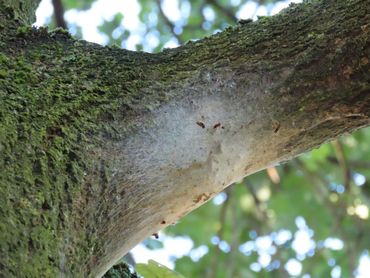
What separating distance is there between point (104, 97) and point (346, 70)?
0.32 metres

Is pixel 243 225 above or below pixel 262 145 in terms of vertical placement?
above

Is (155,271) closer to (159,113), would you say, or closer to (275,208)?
(159,113)

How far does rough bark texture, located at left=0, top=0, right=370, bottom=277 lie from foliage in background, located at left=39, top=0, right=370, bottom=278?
1.94 meters

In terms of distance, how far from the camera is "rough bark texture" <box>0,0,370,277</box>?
0.76 meters

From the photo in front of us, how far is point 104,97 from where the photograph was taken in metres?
0.86

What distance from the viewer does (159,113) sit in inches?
34.1

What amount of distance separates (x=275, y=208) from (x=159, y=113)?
2.50m

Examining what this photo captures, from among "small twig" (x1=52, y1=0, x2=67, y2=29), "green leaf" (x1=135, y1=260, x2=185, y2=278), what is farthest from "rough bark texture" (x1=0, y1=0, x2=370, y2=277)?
"small twig" (x1=52, y1=0, x2=67, y2=29)

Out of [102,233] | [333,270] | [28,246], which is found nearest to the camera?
[28,246]

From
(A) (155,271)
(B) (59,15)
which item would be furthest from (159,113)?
(B) (59,15)

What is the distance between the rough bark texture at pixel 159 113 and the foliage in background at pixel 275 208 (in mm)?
1939

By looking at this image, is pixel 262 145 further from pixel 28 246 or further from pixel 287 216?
pixel 287 216

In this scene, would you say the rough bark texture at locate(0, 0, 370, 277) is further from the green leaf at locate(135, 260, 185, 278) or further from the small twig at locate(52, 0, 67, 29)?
the small twig at locate(52, 0, 67, 29)

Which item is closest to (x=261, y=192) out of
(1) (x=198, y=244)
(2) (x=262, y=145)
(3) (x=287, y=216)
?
(3) (x=287, y=216)
